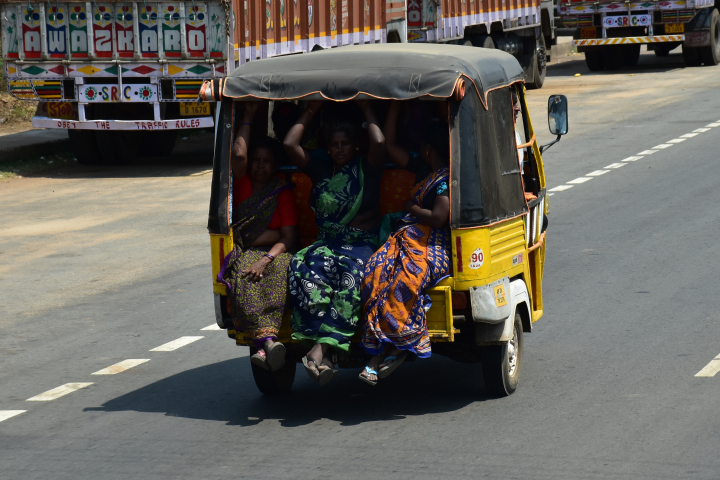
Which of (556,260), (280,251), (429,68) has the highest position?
(429,68)

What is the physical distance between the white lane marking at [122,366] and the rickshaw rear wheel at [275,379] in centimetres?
110

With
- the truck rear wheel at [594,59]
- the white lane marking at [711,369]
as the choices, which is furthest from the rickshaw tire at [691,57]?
the white lane marking at [711,369]

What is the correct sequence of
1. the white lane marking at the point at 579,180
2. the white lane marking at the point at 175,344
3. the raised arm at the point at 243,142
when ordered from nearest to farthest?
1. the raised arm at the point at 243,142
2. the white lane marking at the point at 175,344
3. the white lane marking at the point at 579,180

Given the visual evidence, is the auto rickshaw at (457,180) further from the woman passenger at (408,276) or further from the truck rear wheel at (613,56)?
the truck rear wheel at (613,56)

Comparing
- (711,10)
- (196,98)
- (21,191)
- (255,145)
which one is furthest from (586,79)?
(255,145)

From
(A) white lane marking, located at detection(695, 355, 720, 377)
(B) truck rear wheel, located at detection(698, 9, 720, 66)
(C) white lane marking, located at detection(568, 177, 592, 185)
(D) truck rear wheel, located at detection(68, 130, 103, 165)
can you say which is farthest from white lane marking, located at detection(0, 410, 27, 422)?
(B) truck rear wheel, located at detection(698, 9, 720, 66)

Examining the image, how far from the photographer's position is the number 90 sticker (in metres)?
6.01

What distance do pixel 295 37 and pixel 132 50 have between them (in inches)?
115

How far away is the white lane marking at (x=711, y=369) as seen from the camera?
22.3ft

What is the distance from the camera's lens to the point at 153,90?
1585cm

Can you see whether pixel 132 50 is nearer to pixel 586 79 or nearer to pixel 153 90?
pixel 153 90

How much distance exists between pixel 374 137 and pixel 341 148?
255mm

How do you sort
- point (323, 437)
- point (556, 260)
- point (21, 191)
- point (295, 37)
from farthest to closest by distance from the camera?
point (295, 37)
point (21, 191)
point (556, 260)
point (323, 437)

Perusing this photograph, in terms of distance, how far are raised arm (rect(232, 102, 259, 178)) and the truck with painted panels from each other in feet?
31.2
